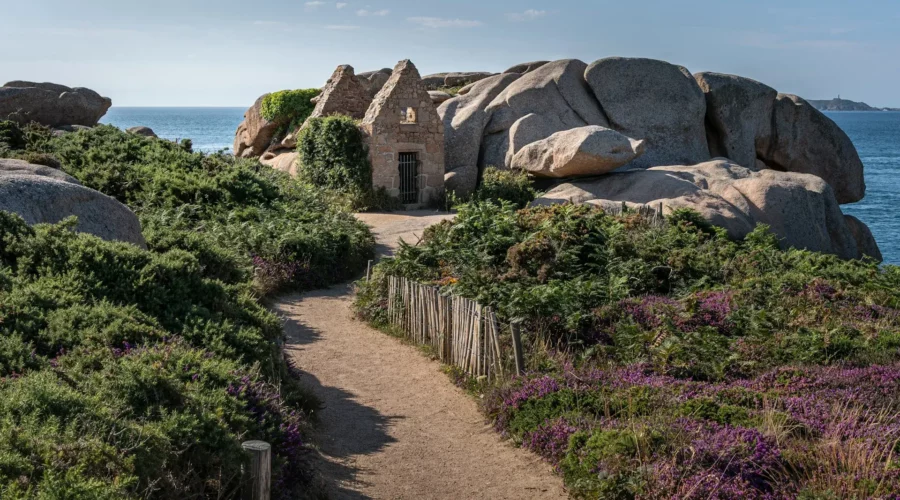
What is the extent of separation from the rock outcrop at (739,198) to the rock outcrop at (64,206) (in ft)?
40.0

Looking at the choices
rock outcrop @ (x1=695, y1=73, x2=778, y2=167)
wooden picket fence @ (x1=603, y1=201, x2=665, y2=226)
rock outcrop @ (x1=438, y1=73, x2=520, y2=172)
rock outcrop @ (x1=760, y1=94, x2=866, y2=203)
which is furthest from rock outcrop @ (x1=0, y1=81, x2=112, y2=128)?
rock outcrop @ (x1=760, y1=94, x2=866, y2=203)

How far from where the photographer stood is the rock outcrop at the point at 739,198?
20.7 metres

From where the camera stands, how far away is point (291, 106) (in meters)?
33.2

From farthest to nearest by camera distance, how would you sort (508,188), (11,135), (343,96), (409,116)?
(343,96), (409,116), (508,188), (11,135)

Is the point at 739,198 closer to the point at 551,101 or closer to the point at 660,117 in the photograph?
the point at 660,117

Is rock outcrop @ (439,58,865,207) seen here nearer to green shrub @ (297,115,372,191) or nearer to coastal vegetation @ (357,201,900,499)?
green shrub @ (297,115,372,191)

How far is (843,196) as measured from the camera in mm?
31078

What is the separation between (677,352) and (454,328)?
9.76 ft

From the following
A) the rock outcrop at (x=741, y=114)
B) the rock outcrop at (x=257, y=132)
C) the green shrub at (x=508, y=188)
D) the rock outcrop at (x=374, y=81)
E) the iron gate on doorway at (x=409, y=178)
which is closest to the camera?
the green shrub at (x=508, y=188)

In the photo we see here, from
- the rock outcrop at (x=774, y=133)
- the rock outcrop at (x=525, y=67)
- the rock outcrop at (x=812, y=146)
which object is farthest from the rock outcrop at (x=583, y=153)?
the rock outcrop at (x=525, y=67)

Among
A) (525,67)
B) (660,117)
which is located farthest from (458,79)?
(660,117)

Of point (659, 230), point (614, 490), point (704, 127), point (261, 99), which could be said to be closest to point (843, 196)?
A: point (704, 127)

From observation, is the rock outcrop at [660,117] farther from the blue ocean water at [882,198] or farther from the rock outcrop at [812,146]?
the blue ocean water at [882,198]

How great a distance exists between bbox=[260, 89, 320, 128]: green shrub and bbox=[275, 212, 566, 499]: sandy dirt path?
1974 centimetres
